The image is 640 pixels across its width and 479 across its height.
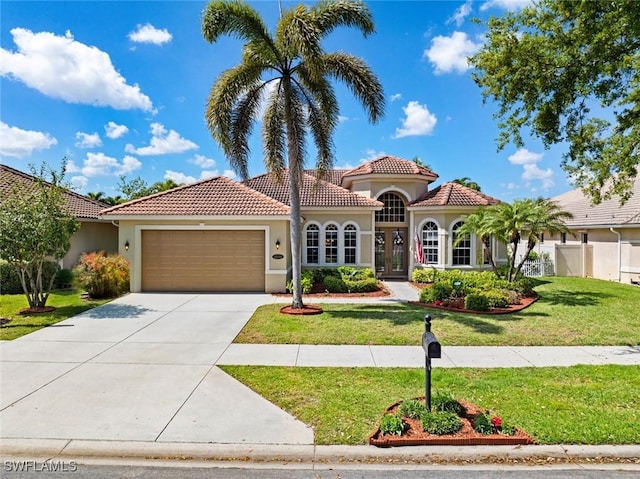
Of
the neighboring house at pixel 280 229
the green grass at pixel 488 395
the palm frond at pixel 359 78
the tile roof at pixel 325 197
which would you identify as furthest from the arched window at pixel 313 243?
the green grass at pixel 488 395

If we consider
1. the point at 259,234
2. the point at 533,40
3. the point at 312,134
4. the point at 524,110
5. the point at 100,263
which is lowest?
the point at 100,263

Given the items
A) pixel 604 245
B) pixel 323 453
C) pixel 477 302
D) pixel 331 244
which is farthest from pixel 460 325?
pixel 604 245

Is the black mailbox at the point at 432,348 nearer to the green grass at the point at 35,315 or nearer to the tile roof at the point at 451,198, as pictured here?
the green grass at the point at 35,315

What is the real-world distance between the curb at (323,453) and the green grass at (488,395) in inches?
6.6

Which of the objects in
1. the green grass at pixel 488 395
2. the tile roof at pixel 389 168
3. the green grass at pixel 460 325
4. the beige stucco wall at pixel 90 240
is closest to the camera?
the green grass at pixel 488 395

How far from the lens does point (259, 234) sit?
A: 1549 cm

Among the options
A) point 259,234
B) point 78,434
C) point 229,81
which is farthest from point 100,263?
point 78,434

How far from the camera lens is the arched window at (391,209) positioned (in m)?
20.0

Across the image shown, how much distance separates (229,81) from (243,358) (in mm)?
7858

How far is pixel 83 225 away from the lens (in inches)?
758

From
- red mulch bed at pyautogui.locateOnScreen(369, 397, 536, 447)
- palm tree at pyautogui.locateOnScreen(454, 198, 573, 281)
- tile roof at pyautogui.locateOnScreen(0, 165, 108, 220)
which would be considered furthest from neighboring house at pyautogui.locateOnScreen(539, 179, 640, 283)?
tile roof at pyautogui.locateOnScreen(0, 165, 108, 220)

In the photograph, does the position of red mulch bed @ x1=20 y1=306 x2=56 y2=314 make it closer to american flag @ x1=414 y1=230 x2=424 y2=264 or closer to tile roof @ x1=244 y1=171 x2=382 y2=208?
tile roof @ x1=244 y1=171 x2=382 y2=208

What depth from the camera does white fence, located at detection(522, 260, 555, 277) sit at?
2119 cm

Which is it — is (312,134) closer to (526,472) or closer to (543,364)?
(543,364)
